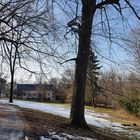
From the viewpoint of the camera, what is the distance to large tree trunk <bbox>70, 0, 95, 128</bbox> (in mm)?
14500

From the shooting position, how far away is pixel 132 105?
3669 centimetres

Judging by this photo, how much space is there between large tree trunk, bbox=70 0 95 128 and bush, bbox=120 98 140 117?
21.2m

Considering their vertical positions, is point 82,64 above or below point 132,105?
above

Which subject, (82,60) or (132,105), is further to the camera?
(132,105)

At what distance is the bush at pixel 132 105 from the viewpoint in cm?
3553

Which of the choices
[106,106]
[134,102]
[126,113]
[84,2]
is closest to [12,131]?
[84,2]

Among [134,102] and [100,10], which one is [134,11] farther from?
[134,102]

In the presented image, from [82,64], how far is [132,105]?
922 inches

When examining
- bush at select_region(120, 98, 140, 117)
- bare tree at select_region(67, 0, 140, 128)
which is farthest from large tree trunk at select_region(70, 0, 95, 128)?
bush at select_region(120, 98, 140, 117)

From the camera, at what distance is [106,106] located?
2356 inches

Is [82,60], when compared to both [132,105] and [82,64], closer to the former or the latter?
[82,64]

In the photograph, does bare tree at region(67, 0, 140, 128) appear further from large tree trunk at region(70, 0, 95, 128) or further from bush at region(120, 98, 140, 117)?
bush at region(120, 98, 140, 117)

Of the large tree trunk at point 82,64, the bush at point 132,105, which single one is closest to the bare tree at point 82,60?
the large tree trunk at point 82,64

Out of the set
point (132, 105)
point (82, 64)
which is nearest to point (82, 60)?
point (82, 64)
